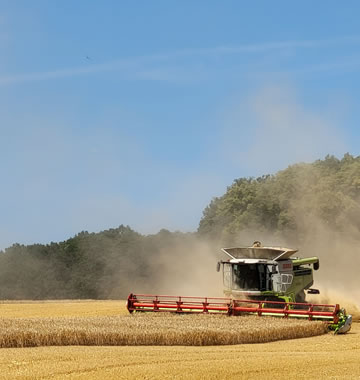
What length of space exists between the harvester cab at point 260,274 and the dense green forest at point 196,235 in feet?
72.3

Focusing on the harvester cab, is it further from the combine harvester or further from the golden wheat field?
the golden wheat field

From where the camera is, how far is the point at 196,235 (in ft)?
193

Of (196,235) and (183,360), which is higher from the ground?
(196,235)

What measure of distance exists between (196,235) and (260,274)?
114 feet

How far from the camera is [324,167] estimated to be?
5556 cm

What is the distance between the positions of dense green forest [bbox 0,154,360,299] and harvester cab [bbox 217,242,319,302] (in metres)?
22.0

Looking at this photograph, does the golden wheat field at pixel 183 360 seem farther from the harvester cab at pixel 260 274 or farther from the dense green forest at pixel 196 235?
the dense green forest at pixel 196 235

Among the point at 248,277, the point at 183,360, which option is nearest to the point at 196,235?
the point at 248,277

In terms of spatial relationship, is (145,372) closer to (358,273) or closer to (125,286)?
(358,273)

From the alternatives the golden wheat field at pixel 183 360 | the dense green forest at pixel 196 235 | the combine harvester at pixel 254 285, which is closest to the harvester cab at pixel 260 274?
the combine harvester at pixel 254 285

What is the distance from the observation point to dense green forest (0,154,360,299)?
5028 centimetres

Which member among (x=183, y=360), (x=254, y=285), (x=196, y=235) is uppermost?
(x=196, y=235)

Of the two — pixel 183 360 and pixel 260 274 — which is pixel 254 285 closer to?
pixel 260 274

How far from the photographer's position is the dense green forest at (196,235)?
5028cm
